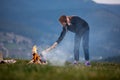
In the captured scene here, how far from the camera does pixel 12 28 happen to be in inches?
464

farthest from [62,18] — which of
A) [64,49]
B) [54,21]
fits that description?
[64,49]

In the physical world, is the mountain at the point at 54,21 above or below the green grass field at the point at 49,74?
above

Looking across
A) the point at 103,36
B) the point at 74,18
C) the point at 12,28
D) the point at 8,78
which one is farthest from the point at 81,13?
the point at 8,78

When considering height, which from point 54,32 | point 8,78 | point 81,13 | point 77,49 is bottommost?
point 8,78

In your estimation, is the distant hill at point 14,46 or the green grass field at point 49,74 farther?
the distant hill at point 14,46

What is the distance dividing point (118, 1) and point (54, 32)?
3.15 metres

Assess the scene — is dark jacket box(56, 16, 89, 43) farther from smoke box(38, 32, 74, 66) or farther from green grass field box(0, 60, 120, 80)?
green grass field box(0, 60, 120, 80)

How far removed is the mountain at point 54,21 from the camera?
1160cm

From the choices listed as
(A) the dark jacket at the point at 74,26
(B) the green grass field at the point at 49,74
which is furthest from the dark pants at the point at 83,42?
(B) the green grass field at the point at 49,74

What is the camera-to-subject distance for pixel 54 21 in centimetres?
1188

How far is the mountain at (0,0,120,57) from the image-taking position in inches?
457

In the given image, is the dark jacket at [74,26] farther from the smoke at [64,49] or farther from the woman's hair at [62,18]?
the woman's hair at [62,18]

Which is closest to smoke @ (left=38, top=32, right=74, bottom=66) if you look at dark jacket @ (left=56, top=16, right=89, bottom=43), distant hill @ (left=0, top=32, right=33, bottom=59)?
dark jacket @ (left=56, top=16, right=89, bottom=43)

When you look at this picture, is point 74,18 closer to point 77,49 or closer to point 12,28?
point 77,49
